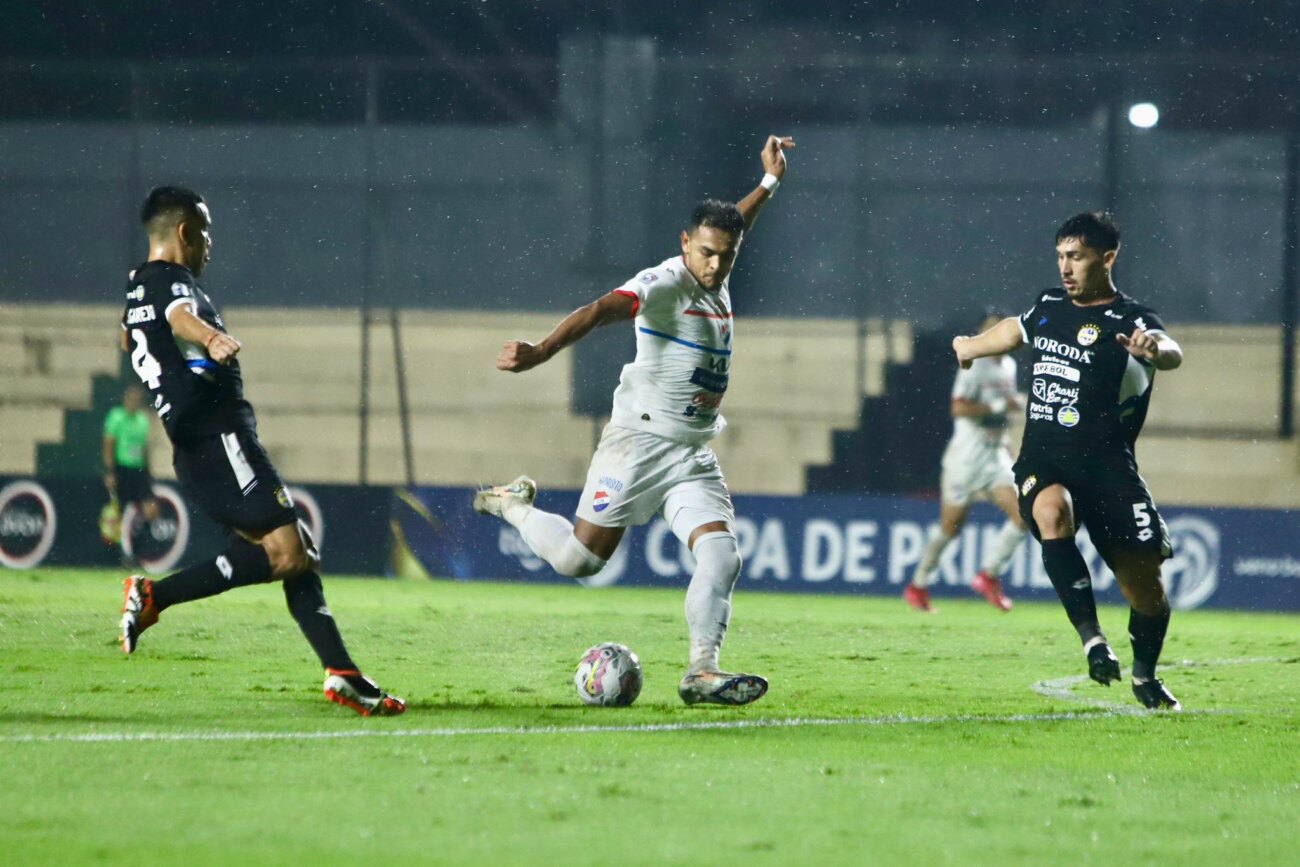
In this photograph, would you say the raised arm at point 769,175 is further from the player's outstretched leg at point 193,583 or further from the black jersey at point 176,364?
the player's outstretched leg at point 193,583

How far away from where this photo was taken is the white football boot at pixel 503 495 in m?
6.96

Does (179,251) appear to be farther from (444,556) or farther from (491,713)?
(444,556)

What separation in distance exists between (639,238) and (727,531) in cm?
1081

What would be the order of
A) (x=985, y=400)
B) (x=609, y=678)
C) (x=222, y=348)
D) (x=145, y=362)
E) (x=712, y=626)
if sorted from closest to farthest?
(x=222, y=348), (x=145, y=362), (x=712, y=626), (x=609, y=678), (x=985, y=400)

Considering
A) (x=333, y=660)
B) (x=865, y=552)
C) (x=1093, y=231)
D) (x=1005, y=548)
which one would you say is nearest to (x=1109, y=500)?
(x=1093, y=231)

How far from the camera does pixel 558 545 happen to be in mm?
6621

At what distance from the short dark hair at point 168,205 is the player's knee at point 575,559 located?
1855 millimetres

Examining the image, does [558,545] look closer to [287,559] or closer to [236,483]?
[287,559]

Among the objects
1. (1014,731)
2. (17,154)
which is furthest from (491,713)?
(17,154)

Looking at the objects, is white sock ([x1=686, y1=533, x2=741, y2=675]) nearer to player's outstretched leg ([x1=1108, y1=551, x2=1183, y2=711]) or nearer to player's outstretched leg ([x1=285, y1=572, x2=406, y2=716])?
player's outstretched leg ([x1=285, y1=572, x2=406, y2=716])

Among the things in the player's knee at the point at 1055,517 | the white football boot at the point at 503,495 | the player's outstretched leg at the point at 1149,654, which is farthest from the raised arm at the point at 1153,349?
the white football boot at the point at 503,495

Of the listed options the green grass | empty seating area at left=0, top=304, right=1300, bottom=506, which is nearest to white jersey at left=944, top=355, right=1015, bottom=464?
empty seating area at left=0, top=304, right=1300, bottom=506

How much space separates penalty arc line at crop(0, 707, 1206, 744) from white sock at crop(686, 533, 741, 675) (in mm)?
309

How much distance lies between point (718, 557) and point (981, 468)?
6837mm
